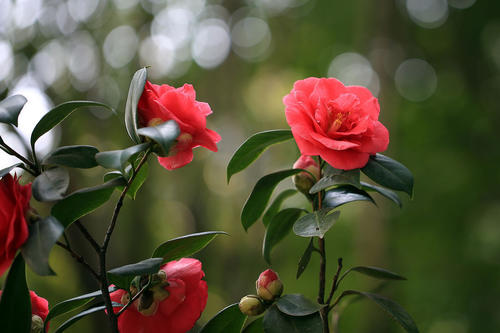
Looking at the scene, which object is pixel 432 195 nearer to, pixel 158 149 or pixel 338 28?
pixel 338 28

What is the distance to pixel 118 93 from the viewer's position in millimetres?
4574

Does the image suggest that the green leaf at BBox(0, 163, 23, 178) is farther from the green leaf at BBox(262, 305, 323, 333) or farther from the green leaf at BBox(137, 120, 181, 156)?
the green leaf at BBox(262, 305, 323, 333)

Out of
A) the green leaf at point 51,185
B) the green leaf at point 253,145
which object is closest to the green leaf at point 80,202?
the green leaf at point 51,185

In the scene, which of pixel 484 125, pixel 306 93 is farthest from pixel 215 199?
pixel 306 93

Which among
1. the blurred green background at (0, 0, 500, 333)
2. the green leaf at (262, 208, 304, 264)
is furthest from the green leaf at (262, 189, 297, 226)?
the blurred green background at (0, 0, 500, 333)

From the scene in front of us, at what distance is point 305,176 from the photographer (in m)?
0.74

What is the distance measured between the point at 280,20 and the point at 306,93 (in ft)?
16.9

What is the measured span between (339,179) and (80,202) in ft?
1.13

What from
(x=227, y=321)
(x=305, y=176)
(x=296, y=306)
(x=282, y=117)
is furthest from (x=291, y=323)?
(x=282, y=117)

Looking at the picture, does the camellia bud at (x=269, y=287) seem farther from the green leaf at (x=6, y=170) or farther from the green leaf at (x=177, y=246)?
the green leaf at (x=6, y=170)

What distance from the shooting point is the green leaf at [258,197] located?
2.43ft

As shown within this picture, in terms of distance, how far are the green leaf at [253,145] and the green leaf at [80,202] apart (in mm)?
227

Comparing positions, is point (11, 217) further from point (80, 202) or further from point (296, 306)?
point (296, 306)

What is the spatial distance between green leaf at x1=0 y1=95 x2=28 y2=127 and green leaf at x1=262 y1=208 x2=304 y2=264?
439 mm
